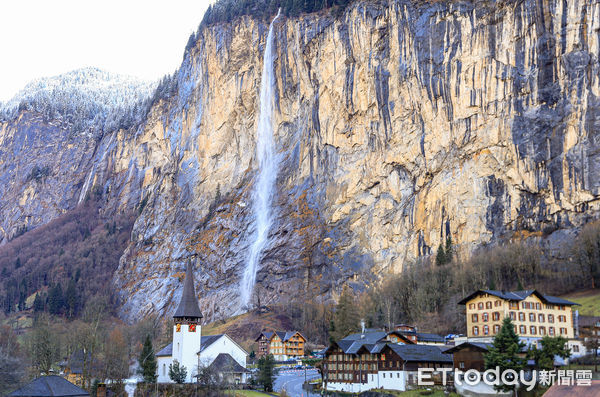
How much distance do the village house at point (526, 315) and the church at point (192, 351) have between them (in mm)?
26839

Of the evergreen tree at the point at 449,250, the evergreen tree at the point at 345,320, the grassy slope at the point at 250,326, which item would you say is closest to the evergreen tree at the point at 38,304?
the grassy slope at the point at 250,326

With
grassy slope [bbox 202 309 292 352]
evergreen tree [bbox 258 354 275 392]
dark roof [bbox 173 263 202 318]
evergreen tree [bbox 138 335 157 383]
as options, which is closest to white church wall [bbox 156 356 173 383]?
evergreen tree [bbox 138 335 157 383]

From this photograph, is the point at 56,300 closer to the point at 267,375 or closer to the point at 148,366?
the point at 148,366

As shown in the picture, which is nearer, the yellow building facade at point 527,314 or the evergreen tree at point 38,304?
the yellow building facade at point 527,314

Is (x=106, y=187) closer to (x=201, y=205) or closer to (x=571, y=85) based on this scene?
(x=201, y=205)

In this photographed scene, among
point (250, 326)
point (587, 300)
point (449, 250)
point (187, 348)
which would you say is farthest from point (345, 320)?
point (587, 300)

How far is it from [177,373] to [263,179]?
6834 cm

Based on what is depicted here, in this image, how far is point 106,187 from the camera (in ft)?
649

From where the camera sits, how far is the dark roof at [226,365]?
68625 millimetres

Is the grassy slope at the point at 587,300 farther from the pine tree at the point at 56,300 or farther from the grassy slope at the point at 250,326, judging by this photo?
the pine tree at the point at 56,300

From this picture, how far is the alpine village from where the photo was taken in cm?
6625

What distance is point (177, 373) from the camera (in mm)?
68562

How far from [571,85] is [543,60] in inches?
240

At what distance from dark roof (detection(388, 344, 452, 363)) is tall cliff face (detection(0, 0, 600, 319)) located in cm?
3486
